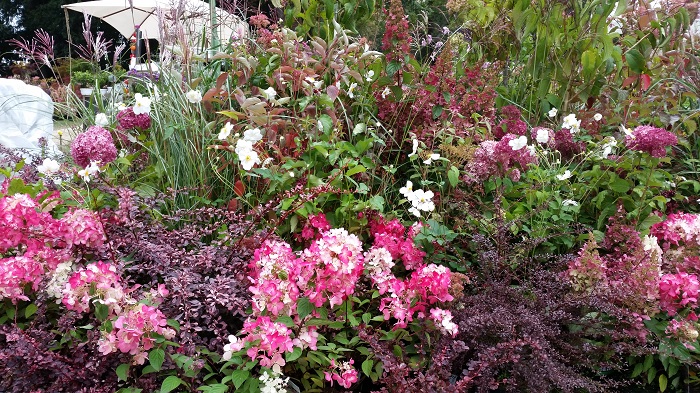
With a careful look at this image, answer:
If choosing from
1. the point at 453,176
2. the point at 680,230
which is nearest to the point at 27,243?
the point at 453,176

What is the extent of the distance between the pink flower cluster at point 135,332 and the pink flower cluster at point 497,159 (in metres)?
1.26

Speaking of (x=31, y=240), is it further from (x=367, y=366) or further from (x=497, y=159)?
(x=497, y=159)

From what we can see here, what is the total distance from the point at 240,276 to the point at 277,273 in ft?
0.95

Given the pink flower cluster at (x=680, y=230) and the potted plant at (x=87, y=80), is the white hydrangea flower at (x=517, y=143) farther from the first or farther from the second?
the potted plant at (x=87, y=80)

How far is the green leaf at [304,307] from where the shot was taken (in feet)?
5.15

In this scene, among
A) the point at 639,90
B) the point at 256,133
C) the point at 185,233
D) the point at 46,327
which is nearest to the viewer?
the point at 46,327

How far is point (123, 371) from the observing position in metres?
1.47

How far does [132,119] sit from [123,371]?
1290 millimetres

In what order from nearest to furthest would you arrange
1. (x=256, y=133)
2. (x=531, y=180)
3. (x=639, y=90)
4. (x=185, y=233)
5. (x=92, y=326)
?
(x=92, y=326) → (x=185, y=233) → (x=256, y=133) → (x=531, y=180) → (x=639, y=90)

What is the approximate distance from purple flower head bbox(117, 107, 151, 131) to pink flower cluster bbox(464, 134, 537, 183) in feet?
4.45

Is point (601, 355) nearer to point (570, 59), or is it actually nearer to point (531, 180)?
A: point (531, 180)

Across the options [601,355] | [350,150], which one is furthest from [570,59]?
[601,355]

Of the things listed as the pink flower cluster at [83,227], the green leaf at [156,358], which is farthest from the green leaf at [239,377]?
the pink flower cluster at [83,227]

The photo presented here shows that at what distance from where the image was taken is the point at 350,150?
87.4 inches
